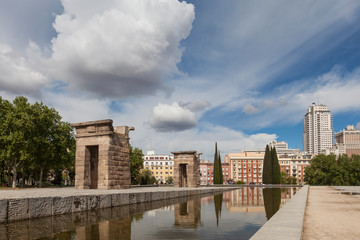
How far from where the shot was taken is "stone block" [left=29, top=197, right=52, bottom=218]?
858 cm

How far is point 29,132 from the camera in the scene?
33.8 meters

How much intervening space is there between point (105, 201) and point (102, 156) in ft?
25.0

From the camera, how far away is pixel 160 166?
139 meters

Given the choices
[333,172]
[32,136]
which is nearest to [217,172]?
[333,172]

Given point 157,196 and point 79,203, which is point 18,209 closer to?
point 79,203

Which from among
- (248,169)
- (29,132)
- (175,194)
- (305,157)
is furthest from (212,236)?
(305,157)

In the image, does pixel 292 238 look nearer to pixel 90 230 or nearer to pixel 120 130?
pixel 90 230

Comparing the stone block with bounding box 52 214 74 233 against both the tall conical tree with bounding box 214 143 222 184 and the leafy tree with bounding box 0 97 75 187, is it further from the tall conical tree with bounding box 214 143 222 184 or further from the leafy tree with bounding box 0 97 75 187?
the tall conical tree with bounding box 214 143 222 184

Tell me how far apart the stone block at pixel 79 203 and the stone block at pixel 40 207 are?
107cm

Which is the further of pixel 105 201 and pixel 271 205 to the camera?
pixel 271 205

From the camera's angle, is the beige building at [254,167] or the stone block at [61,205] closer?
the stone block at [61,205]

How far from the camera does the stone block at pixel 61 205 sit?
9.40m

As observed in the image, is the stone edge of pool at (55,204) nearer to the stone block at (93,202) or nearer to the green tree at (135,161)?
the stone block at (93,202)

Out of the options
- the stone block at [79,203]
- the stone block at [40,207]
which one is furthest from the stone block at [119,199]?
the stone block at [40,207]
